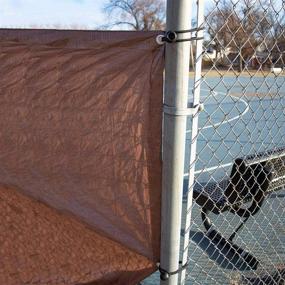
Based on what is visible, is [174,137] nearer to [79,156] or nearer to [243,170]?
[79,156]

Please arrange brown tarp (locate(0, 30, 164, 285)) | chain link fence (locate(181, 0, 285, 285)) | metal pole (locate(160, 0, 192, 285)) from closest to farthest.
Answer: metal pole (locate(160, 0, 192, 285)) → brown tarp (locate(0, 30, 164, 285)) → chain link fence (locate(181, 0, 285, 285))

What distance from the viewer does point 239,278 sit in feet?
10.4

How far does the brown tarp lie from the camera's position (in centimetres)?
156

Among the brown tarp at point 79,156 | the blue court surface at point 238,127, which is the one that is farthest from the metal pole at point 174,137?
the blue court surface at point 238,127

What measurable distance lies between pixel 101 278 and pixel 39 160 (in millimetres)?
546

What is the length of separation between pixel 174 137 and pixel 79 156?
40cm

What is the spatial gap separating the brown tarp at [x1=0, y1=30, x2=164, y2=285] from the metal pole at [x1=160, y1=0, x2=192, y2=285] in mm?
52

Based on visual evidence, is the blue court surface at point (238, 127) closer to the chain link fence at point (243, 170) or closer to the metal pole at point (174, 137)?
the chain link fence at point (243, 170)

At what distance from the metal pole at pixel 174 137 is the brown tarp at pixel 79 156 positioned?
2.1 inches

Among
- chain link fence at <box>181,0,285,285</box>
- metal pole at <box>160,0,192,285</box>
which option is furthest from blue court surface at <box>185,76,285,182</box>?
Result: metal pole at <box>160,0,192,285</box>

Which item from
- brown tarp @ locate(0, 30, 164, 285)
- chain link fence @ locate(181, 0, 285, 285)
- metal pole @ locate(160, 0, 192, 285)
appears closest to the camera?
metal pole @ locate(160, 0, 192, 285)

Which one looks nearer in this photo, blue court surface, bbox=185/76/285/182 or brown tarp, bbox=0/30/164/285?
brown tarp, bbox=0/30/164/285

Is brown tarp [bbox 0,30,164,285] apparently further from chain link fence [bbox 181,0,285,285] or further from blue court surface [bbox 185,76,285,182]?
blue court surface [bbox 185,76,285,182]

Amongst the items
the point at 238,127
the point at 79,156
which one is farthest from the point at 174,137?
the point at 238,127
